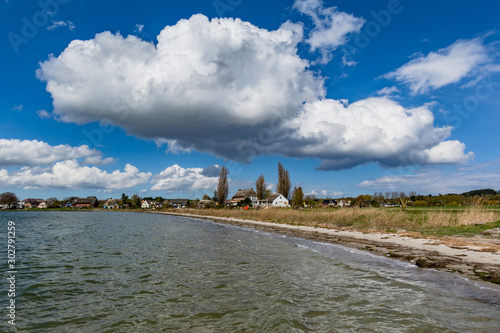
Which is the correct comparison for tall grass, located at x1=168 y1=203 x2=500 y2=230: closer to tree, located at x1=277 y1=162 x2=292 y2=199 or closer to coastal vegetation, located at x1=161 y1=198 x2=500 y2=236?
coastal vegetation, located at x1=161 y1=198 x2=500 y2=236

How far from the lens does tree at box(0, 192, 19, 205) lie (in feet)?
576

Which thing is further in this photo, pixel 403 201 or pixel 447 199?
pixel 447 199

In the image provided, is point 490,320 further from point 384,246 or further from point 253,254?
point 384,246

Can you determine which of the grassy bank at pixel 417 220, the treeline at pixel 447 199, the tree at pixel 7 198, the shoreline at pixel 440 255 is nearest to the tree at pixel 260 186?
the treeline at pixel 447 199

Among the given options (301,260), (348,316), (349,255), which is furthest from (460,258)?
(348,316)

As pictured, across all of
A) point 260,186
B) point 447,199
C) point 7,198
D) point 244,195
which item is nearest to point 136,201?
point 244,195

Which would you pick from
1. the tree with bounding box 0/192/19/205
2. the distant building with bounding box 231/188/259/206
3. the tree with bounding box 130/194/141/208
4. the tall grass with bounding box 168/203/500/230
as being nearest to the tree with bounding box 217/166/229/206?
the distant building with bounding box 231/188/259/206

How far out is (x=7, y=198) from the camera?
175625 millimetres

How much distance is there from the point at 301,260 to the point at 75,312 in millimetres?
11584

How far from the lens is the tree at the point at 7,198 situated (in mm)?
175625

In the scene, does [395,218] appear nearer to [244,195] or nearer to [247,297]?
[247,297]

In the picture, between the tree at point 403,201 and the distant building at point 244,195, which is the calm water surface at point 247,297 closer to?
the tree at point 403,201

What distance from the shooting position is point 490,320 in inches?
283

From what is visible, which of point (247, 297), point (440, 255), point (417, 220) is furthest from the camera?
point (417, 220)
